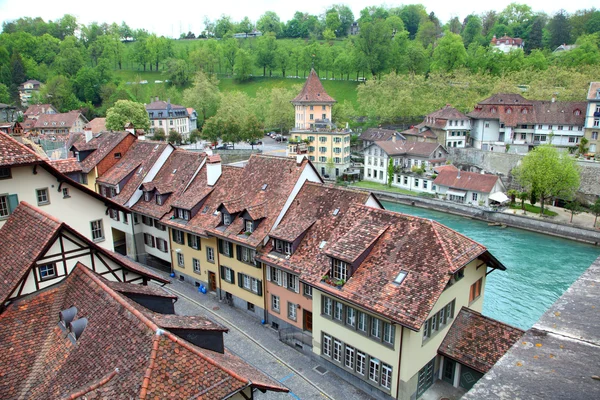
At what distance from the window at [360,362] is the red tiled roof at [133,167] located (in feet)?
72.9

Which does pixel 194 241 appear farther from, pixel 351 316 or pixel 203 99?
pixel 203 99

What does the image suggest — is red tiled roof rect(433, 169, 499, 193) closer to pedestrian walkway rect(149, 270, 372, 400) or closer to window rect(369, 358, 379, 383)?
pedestrian walkway rect(149, 270, 372, 400)

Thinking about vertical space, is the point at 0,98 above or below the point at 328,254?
above

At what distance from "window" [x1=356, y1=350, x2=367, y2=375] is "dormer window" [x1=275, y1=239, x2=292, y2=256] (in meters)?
6.71

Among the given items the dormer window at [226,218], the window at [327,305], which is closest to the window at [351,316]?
the window at [327,305]

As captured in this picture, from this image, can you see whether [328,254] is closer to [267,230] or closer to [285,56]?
[267,230]

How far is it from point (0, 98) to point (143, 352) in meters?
138

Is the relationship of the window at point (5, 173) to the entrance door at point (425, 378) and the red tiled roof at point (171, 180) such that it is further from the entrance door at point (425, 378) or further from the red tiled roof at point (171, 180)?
the entrance door at point (425, 378)

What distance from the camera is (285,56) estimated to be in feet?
483

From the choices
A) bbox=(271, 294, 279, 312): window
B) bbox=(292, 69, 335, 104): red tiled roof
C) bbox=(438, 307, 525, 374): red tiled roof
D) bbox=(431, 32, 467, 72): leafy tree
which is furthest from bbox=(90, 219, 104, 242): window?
bbox=(431, 32, 467, 72): leafy tree

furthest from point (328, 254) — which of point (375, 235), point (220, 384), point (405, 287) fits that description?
point (220, 384)

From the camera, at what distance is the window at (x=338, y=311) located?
68.0 ft

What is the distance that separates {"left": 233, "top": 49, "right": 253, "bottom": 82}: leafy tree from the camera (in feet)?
474

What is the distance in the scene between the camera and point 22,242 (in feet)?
49.4
